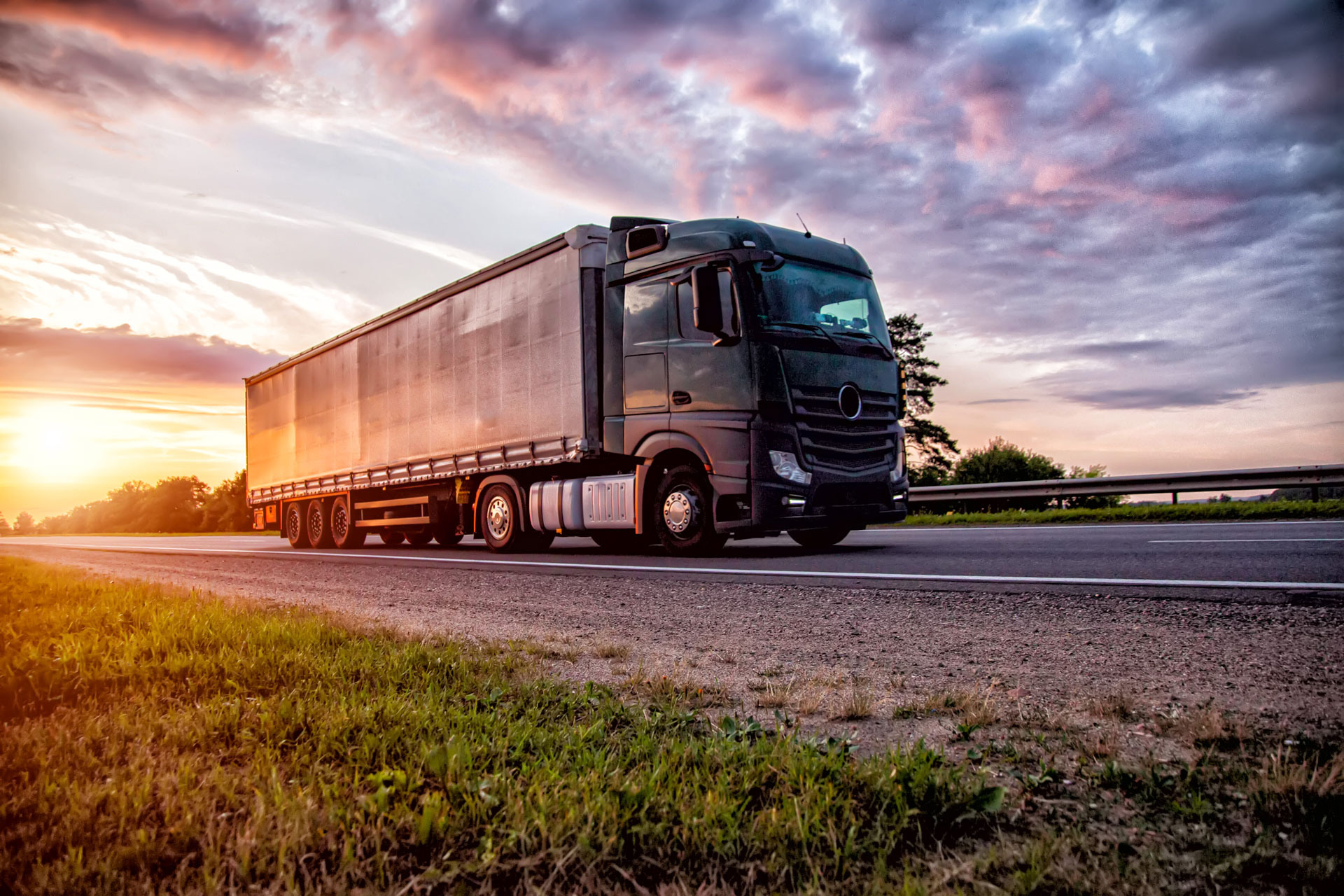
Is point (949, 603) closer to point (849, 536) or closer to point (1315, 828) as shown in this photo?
point (1315, 828)

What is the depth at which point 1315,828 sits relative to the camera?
1.90 metres

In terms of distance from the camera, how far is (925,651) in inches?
162

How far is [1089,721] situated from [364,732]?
2.37 m

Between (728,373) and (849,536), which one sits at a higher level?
(728,373)

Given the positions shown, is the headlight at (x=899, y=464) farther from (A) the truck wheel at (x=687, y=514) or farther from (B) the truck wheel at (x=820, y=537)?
(A) the truck wheel at (x=687, y=514)

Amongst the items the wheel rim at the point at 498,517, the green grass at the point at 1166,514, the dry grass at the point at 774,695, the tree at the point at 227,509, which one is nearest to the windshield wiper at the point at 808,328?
the wheel rim at the point at 498,517

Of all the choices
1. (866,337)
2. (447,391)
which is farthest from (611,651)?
A: (447,391)

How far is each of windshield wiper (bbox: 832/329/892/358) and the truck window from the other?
130cm

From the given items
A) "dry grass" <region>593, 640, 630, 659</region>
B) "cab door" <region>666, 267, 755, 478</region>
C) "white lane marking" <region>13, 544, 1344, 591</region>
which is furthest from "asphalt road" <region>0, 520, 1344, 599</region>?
"dry grass" <region>593, 640, 630, 659</region>

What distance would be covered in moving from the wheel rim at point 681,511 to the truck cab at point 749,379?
2 cm

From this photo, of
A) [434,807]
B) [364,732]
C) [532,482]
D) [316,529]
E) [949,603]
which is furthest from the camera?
[316,529]

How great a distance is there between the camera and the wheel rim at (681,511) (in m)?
9.59

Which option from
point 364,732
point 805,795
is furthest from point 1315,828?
point 364,732

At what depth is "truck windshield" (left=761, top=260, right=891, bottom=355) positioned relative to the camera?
9289mm
